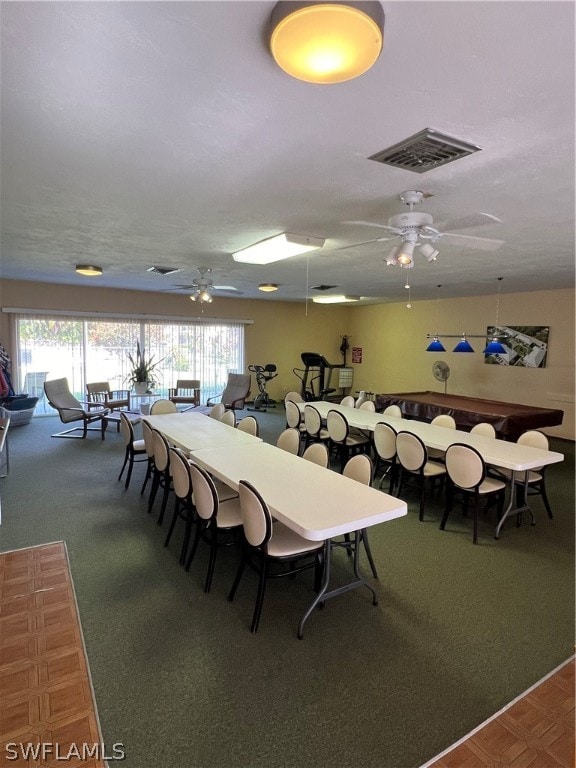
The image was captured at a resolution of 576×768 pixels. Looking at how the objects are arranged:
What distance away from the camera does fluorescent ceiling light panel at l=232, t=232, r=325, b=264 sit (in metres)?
3.50

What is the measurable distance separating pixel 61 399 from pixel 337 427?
15.7 feet

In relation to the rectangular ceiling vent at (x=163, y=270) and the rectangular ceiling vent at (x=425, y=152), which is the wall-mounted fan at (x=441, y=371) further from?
the rectangular ceiling vent at (x=425, y=152)

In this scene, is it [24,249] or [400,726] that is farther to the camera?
[24,249]

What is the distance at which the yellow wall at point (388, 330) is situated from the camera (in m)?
7.08

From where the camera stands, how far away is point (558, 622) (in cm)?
249

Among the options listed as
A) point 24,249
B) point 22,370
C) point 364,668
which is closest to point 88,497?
point 24,249

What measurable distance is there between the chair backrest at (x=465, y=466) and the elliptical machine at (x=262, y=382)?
622 cm

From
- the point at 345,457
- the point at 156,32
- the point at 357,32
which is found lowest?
the point at 345,457

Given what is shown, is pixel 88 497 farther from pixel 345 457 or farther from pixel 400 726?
pixel 400 726

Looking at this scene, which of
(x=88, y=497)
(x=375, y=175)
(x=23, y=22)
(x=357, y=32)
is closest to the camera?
(x=357, y=32)

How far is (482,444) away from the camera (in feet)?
13.0

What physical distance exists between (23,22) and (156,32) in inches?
15.4

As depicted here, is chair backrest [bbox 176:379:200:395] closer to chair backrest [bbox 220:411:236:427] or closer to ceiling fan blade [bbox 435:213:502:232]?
chair backrest [bbox 220:411:236:427]

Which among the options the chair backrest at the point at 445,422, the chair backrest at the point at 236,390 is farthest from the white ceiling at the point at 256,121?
the chair backrest at the point at 236,390
